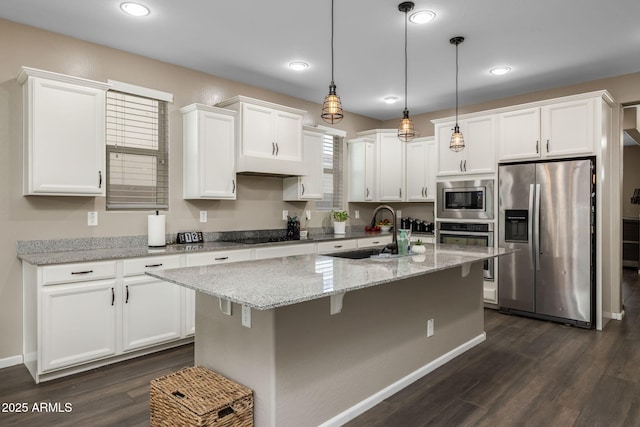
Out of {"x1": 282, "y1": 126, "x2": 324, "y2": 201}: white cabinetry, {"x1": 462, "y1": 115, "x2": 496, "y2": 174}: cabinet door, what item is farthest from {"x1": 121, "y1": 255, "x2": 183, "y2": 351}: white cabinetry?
{"x1": 462, "y1": 115, "x2": 496, "y2": 174}: cabinet door

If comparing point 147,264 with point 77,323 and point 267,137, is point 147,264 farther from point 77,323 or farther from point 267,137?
point 267,137

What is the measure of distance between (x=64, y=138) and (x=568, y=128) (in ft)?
15.2

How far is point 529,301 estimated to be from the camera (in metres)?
4.45

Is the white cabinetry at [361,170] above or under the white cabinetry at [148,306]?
above

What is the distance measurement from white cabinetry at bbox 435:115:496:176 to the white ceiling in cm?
46

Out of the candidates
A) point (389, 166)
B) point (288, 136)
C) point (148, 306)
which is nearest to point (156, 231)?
point (148, 306)

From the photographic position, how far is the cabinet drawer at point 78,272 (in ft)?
9.29

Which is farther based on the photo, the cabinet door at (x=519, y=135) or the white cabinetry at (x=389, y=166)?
the white cabinetry at (x=389, y=166)

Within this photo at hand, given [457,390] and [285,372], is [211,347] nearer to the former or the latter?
[285,372]

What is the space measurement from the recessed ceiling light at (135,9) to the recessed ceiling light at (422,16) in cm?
196

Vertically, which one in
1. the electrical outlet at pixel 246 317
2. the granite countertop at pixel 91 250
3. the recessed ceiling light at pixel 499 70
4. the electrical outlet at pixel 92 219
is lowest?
the electrical outlet at pixel 246 317

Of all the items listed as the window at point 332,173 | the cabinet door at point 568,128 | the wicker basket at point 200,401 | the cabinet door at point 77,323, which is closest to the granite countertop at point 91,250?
the cabinet door at point 77,323

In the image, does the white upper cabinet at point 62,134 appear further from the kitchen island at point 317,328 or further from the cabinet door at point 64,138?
the kitchen island at point 317,328

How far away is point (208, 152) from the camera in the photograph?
3994 millimetres
